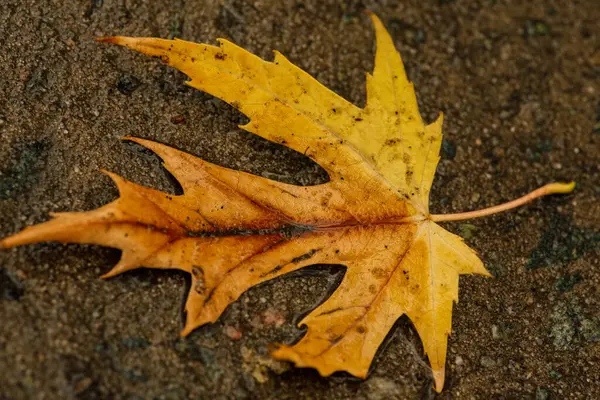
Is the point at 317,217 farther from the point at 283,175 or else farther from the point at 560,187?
the point at 560,187

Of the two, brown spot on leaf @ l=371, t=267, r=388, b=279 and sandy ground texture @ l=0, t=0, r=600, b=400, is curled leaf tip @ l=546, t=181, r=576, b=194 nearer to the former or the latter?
sandy ground texture @ l=0, t=0, r=600, b=400

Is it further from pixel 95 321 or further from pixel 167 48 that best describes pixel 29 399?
pixel 167 48

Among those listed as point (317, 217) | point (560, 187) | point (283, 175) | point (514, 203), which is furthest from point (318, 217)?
point (560, 187)

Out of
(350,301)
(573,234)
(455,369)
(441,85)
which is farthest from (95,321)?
(573,234)

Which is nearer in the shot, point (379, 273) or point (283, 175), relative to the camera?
point (379, 273)

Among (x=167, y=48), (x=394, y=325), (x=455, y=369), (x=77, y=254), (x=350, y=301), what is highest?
(x=167, y=48)

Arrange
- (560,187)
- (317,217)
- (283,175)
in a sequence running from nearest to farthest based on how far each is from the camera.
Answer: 1. (317,217)
2. (283,175)
3. (560,187)
